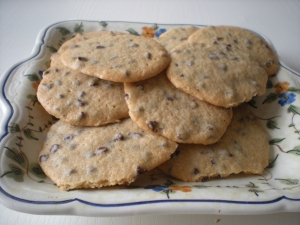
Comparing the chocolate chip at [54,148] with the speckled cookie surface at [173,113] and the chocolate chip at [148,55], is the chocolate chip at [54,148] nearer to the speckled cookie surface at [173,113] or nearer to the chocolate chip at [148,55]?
the speckled cookie surface at [173,113]

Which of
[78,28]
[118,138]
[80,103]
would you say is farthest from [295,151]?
[78,28]

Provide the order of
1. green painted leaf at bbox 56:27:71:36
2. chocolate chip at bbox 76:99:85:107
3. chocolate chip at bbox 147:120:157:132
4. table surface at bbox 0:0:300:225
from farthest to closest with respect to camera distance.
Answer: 1. table surface at bbox 0:0:300:225
2. green painted leaf at bbox 56:27:71:36
3. chocolate chip at bbox 76:99:85:107
4. chocolate chip at bbox 147:120:157:132

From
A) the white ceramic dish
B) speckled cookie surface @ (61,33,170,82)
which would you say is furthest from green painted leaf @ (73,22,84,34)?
speckled cookie surface @ (61,33,170,82)

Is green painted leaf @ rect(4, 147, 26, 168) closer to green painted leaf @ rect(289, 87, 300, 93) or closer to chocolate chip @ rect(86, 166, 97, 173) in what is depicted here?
chocolate chip @ rect(86, 166, 97, 173)

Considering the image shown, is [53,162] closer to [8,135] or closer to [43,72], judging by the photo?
[8,135]

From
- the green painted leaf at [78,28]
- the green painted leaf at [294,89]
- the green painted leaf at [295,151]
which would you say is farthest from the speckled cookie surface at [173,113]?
the green painted leaf at [78,28]

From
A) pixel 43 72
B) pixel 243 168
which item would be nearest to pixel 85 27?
pixel 43 72
